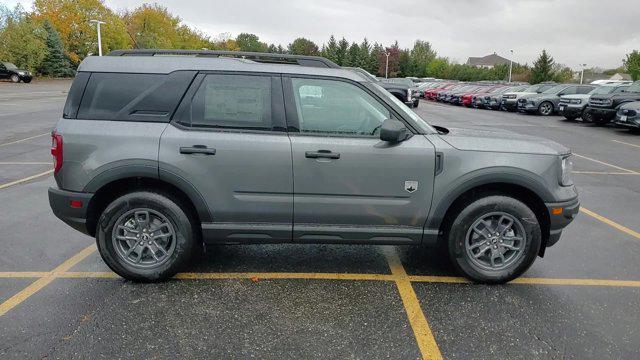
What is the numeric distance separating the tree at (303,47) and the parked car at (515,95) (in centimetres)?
8999

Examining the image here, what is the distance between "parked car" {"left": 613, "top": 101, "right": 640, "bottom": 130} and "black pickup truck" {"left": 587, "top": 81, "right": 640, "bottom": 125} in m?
0.89

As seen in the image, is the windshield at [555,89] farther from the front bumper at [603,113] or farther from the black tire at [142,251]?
the black tire at [142,251]

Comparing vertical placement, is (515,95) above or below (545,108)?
above

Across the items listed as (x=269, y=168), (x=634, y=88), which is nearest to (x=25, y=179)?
(x=269, y=168)

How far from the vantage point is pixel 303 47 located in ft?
385

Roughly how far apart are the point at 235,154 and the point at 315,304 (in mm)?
1346

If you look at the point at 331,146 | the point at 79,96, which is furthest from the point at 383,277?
the point at 79,96

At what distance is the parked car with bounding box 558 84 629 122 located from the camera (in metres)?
18.8

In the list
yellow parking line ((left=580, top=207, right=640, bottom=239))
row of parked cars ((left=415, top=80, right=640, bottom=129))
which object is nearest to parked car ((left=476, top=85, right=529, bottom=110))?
row of parked cars ((left=415, top=80, right=640, bottom=129))

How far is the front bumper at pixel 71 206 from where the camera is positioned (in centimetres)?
376

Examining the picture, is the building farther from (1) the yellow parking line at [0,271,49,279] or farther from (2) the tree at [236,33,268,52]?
(1) the yellow parking line at [0,271,49,279]

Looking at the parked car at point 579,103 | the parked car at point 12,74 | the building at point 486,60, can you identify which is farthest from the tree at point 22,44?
the building at point 486,60

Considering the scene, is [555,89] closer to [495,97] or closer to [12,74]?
[495,97]

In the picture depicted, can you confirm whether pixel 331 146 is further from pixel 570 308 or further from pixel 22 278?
pixel 22 278
